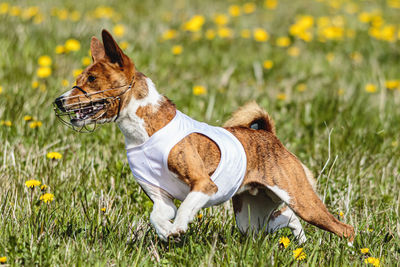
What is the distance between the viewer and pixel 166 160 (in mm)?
3182

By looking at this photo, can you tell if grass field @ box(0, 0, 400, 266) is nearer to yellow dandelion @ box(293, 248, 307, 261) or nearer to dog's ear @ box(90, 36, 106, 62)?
yellow dandelion @ box(293, 248, 307, 261)

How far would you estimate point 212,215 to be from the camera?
4.07 metres

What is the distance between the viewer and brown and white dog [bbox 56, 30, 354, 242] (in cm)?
313

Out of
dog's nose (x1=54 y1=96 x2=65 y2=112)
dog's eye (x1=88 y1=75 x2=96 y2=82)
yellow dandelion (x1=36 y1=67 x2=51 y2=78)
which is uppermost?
dog's eye (x1=88 y1=75 x2=96 y2=82)

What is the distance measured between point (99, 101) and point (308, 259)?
1477 millimetres

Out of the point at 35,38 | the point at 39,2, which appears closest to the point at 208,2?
the point at 39,2

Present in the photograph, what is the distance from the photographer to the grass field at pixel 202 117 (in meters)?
3.51

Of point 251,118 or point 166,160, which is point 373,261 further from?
Result: point 166,160

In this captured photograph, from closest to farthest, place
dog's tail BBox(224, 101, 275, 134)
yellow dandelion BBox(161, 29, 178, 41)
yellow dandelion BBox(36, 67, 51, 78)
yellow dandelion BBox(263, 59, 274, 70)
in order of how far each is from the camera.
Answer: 1. dog's tail BBox(224, 101, 275, 134)
2. yellow dandelion BBox(36, 67, 51, 78)
3. yellow dandelion BBox(263, 59, 274, 70)
4. yellow dandelion BBox(161, 29, 178, 41)

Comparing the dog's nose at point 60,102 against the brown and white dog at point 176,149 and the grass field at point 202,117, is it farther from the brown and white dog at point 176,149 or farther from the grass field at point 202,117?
the grass field at point 202,117

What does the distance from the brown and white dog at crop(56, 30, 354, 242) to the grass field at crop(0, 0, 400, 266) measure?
26cm

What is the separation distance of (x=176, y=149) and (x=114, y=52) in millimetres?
619

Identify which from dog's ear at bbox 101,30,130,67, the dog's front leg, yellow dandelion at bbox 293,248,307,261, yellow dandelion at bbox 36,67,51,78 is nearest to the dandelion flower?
Answer: yellow dandelion at bbox 293,248,307,261

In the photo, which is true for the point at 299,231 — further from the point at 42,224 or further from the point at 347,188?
Result: the point at 42,224
